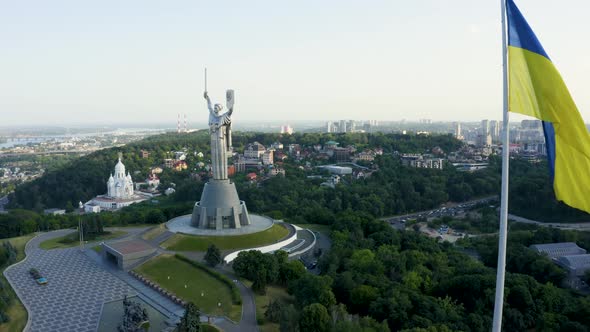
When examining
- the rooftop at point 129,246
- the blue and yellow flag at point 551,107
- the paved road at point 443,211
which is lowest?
the paved road at point 443,211

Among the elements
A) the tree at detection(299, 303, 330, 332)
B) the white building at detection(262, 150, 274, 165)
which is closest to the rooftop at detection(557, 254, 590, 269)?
the tree at detection(299, 303, 330, 332)

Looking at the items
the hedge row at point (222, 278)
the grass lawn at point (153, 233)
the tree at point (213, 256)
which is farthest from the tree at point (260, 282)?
the grass lawn at point (153, 233)

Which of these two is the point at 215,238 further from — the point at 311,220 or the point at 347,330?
the point at 347,330

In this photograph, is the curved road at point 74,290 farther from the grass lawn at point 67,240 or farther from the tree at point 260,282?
the grass lawn at point 67,240

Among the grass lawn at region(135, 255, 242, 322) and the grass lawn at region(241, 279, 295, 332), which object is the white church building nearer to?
the grass lawn at region(135, 255, 242, 322)

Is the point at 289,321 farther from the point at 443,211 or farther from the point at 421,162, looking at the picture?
the point at 421,162

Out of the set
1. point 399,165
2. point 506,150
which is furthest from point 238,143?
point 506,150
